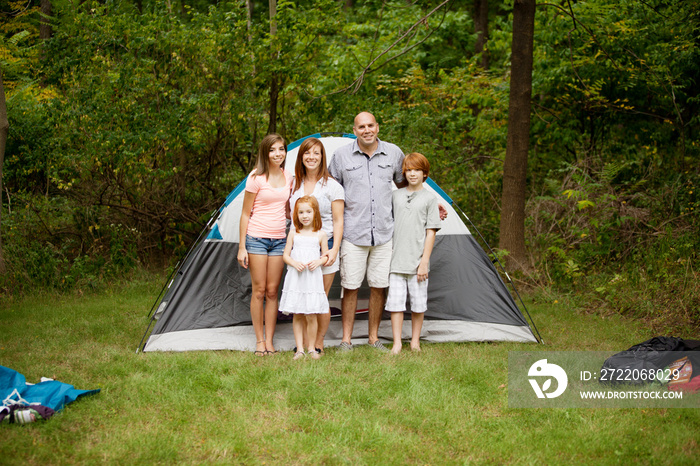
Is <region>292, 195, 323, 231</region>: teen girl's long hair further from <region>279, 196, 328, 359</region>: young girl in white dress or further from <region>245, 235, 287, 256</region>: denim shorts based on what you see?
<region>245, 235, 287, 256</region>: denim shorts

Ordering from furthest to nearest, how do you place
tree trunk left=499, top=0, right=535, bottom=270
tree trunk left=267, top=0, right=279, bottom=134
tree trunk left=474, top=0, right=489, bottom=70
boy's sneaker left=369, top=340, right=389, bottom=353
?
tree trunk left=474, top=0, right=489, bottom=70, tree trunk left=267, top=0, right=279, bottom=134, tree trunk left=499, top=0, right=535, bottom=270, boy's sneaker left=369, top=340, right=389, bottom=353

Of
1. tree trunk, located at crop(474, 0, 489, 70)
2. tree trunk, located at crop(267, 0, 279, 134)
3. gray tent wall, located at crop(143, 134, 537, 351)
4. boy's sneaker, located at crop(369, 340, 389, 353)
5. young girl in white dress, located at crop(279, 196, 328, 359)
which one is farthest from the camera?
tree trunk, located at crop(474, 0, 489, 70)

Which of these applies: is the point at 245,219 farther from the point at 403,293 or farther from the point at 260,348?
the point at 403,293

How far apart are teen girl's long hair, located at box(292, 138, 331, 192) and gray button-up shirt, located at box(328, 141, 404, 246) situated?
17 centimetres

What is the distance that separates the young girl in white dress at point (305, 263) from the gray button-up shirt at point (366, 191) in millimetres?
247

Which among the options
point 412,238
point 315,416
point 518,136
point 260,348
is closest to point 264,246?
point 260,348

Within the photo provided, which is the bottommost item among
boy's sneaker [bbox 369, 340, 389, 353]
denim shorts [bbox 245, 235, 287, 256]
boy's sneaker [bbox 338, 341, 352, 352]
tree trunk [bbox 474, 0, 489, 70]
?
boy's sneaker [bbox 369, 340, 389, 353]

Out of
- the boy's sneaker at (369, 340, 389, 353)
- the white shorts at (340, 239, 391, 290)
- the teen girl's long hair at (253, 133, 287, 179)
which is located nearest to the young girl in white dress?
the white shorts at (340, 239, 391, 290)

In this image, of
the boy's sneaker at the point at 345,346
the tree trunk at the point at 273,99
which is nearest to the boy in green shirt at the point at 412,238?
the boy's sneaker at the point at 345,346

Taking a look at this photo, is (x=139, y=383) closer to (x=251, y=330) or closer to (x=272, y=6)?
(x=251, y=330)

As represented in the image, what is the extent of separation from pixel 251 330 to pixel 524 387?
2.11 metres

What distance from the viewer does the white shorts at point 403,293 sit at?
4.23 metres

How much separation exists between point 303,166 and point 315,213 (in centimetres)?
36

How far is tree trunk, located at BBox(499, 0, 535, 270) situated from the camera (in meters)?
5.97
